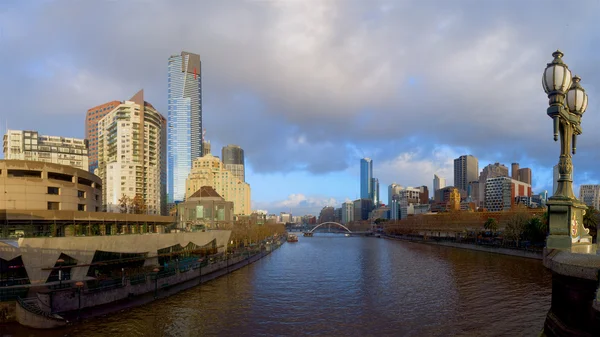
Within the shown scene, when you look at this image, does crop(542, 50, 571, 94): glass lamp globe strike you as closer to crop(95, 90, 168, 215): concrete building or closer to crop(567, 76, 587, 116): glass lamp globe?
crop(567, 76, 587, 116): glass lamp globe

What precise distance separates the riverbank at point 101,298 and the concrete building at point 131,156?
95911 millimetres

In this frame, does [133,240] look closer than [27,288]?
No

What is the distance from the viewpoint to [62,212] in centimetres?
4606

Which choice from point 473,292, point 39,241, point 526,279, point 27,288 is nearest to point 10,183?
point 39,241

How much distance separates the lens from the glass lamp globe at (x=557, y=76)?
13508 mm

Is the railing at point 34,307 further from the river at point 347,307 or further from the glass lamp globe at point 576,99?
the glass lamp globe at point 576,99

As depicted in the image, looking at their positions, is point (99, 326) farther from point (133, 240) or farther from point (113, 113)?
point (113, 113)

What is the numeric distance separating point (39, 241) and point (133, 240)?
1274 centimetres

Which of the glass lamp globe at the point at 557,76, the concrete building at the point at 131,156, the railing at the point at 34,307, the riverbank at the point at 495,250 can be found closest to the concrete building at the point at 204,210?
the concrete building at the point at 131,156

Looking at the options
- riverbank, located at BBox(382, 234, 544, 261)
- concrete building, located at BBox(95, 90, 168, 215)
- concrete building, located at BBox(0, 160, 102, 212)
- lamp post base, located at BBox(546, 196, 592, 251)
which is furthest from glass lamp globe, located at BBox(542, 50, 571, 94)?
concrete building, located at BBox(95, 90, 168, 215)

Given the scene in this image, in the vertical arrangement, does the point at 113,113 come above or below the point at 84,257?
above

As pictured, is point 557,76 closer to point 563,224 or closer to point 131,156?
point 563,224

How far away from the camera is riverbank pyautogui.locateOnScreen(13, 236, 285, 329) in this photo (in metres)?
29.8

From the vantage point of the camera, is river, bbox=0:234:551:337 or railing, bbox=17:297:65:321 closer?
railing, bbox=17:297:65:321
